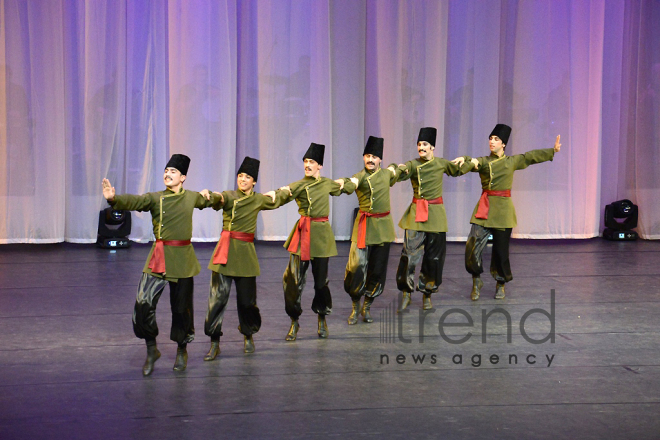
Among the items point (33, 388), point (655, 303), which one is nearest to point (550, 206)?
point (655, 303)

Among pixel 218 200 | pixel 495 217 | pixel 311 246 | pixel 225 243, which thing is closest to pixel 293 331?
pixel 311 246

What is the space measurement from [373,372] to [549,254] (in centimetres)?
444

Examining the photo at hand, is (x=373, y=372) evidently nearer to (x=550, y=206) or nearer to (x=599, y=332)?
(x=599, y=332)

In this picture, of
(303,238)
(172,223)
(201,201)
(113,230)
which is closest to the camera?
(172,223)

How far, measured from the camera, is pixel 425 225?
544cm

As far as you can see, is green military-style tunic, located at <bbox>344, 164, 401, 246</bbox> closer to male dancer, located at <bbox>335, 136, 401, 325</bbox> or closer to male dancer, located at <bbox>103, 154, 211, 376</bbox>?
male dancer, located at <bbox>335, 136, 401, 325</bbox>

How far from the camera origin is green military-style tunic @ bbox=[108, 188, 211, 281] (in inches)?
155

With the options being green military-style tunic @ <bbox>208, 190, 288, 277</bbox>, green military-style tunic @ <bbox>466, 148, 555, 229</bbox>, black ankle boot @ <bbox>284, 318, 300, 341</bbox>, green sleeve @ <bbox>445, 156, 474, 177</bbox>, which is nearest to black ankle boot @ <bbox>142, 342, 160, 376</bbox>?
green military-style tunic @ <bbox>208, 190, 288, 277</bbox>

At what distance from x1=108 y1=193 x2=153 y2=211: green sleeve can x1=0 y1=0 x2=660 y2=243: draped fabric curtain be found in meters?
4.26

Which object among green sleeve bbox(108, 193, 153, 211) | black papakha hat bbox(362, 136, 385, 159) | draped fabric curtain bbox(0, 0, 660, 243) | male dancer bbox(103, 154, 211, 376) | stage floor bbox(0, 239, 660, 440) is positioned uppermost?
draped fabric curtain bbox(0, 0, 660, 243)

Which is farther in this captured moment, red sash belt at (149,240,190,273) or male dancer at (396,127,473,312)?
male dancer at (396,127,473,312)

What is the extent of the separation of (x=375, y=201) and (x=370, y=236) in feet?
0.80

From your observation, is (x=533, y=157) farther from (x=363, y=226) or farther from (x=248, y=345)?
(x=248, y=345)

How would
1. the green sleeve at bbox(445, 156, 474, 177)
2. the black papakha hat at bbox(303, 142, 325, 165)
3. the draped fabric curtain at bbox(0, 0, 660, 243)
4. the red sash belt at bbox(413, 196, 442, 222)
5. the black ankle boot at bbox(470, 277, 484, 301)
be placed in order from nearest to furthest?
the black papakha hat at bbox(303, 142, 325, 165) → the red sash belt at bbox(413, 196, 442, 222) → the green sleeve at bbox(445, 156, 474, 177) → the black ankle boot at bbox(470, 277, 484, 301) → the draped fabric curtain at bbox(0, 0, 660, 243)
